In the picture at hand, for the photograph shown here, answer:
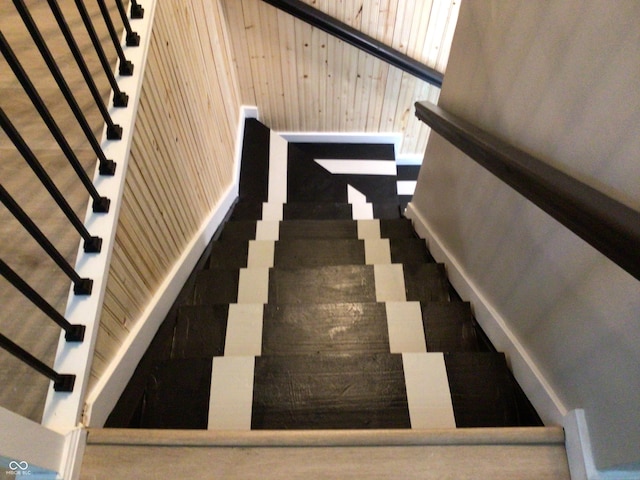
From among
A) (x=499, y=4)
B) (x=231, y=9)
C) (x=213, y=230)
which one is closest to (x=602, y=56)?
Result: (x=499, y=4)

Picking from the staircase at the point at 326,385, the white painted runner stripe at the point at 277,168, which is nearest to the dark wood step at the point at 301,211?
the white painted runner stripe at the point at 277,168

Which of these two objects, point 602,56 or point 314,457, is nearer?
point 602,56

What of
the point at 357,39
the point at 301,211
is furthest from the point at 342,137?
the point at 301,211

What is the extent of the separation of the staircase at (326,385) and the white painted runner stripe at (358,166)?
5.22ft

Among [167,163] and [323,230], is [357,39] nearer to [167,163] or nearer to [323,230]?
[323,230]

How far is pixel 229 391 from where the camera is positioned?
1.17 meters

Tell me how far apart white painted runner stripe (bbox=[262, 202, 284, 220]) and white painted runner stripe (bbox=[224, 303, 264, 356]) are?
4.96 ft

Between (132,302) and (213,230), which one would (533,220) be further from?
(213,230)

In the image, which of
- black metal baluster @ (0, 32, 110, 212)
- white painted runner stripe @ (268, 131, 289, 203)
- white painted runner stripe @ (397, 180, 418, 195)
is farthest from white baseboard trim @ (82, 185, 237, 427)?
white painted runner stripe @ (397, 180, 418, 195)

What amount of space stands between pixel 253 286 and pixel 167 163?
61cm

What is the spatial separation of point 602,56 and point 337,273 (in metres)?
1.16

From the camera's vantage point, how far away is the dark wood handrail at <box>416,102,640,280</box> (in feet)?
2.03

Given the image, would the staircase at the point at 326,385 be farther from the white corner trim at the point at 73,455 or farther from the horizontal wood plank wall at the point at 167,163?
the horizontal wood plank wall at the point at 167,163

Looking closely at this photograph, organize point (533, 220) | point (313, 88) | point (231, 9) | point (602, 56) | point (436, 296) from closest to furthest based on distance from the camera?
point (602, 56) → point (533, 220) → point (436, 296) → point (231, 9) → point (313, 88)
